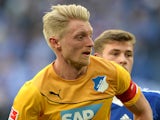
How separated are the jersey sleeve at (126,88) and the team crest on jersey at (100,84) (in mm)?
97

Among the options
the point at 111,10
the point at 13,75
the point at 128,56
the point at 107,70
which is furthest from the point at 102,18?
the point at 107,70

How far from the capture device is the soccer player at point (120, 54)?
484cm

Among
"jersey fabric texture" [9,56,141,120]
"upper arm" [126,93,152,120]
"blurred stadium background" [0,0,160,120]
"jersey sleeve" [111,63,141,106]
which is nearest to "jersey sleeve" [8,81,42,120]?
"jersey fabric texture" [9,56,141,120]

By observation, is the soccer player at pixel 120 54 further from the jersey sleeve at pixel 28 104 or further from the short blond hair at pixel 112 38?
the jersey sleeve at pixel 28 104

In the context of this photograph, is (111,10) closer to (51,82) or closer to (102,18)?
(102,18)

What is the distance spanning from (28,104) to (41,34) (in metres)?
5.11

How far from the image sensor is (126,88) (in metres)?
4.06

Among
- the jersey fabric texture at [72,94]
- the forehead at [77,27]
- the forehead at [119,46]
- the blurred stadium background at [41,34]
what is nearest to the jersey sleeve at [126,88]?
the jersey fabric texture at [72,94]

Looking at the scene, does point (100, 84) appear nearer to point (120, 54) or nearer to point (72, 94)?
point (72, 94)

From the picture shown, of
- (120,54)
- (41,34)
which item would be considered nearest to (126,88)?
(120,54)

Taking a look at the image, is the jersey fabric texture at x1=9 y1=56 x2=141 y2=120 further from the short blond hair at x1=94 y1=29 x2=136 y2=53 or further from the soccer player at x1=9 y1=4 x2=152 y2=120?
the short blond hair at x1=94 y1=29 x2=136 y2=53

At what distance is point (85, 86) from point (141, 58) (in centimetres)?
506

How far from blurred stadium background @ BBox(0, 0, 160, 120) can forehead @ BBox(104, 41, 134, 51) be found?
306 cm

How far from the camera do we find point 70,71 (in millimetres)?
3992
